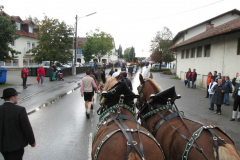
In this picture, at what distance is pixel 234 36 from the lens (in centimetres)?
1329

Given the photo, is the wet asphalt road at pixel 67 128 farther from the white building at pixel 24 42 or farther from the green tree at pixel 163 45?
the white building at pixel 24 42

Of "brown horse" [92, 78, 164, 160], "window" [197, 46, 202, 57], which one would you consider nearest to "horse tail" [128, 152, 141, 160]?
"brown horse" [92, 78, 164, 160]

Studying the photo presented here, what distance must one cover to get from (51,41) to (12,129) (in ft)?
75.4

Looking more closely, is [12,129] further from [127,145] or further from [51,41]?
[51,41]

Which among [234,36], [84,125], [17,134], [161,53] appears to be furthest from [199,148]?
[161,53]

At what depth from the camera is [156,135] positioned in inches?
128

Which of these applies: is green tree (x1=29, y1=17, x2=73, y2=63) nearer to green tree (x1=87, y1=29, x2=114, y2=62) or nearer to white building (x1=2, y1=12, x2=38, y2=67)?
white building (x1=2, y1=12, x2=38, y2=67)

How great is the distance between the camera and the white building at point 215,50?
13.2m

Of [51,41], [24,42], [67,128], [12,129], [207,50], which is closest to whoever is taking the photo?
[12,129]

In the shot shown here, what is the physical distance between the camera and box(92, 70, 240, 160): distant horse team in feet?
7.18

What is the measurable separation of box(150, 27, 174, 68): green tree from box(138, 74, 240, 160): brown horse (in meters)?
34.5

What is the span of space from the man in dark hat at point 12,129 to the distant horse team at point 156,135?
127cm

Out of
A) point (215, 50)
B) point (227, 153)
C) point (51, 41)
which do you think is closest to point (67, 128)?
point (227, 153)

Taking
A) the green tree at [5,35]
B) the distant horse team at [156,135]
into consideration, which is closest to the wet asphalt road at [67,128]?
the distant horse team at [156,135]
